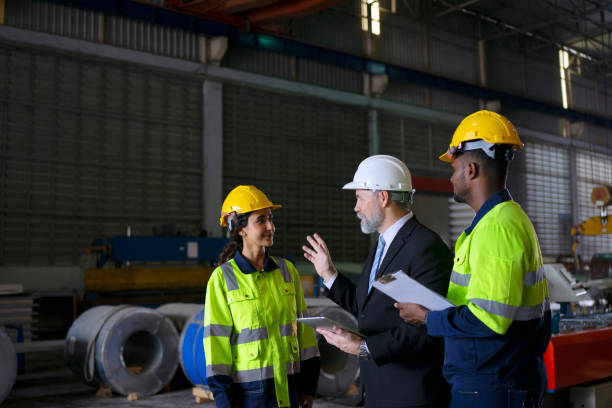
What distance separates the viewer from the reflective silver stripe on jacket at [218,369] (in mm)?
3128

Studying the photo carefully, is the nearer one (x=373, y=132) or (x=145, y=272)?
(x=145, y=272)

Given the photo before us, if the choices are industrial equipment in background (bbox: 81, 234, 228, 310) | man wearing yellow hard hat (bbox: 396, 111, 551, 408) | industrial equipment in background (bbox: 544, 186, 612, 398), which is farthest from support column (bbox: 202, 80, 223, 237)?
man wearing yellow hard hat (bbox: 396, 111, 551, 408)

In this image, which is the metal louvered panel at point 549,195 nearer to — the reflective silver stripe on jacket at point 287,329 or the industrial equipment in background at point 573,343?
the industrial equipment in background at point 573,343

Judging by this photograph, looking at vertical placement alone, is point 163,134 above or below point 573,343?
above

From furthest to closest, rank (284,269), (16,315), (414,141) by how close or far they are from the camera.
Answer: (414,141)
(16,315)
(284,269)

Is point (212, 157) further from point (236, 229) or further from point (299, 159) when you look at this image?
point (236, 229)

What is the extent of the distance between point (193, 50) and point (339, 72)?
473 cm

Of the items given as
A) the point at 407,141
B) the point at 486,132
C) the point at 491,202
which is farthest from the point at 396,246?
the point at 407,141

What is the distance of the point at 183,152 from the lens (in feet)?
48.7

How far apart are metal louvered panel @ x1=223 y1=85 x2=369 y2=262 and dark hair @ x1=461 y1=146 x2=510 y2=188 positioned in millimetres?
13003

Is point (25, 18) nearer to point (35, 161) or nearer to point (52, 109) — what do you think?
point (52, 109)

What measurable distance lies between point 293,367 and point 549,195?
73.7 feet

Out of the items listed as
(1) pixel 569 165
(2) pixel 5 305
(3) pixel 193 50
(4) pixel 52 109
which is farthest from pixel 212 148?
(1) pixel 569 165

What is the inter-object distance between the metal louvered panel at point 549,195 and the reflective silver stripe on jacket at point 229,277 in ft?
68.1
